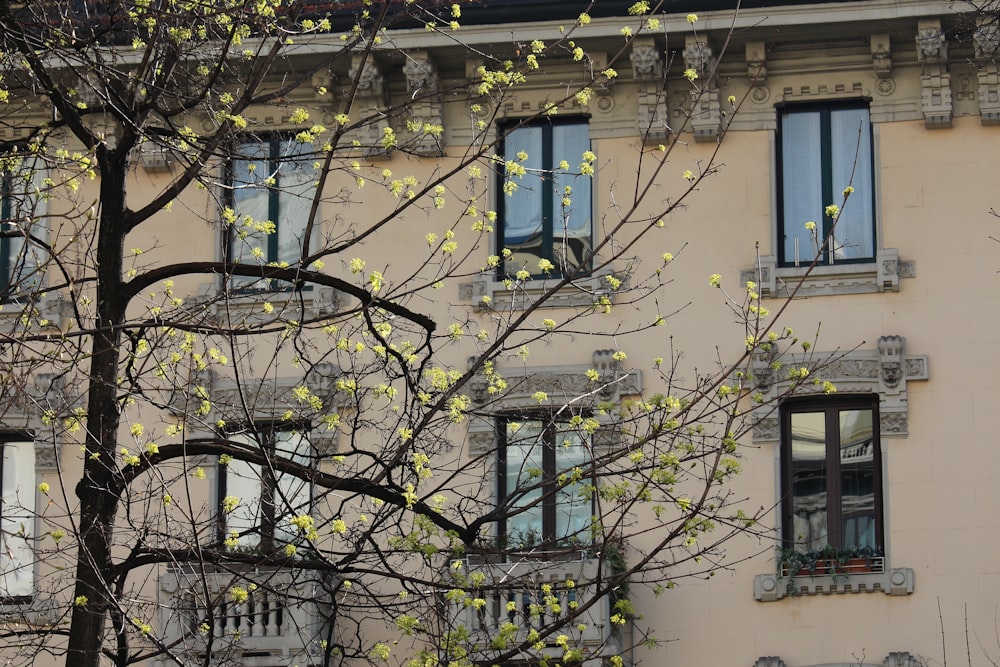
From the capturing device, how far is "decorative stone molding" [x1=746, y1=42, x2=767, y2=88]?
22.2 meters

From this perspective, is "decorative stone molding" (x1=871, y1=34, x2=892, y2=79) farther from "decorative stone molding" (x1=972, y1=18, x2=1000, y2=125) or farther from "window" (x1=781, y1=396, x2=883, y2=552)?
"window" (x1=781, y1=396, x2=883, y2=552)

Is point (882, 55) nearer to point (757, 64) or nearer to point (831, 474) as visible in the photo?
point (757, 64)

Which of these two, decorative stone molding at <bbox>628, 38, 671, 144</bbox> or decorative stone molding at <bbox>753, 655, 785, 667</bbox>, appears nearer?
decorative stone molding at <bbox>753, 655, 785, 667</bbox>

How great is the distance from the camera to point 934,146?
71.8ft

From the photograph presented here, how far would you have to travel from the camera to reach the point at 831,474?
21.5 m

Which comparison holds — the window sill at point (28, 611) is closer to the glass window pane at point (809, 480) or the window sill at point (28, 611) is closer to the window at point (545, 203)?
the window at point (545, 203)

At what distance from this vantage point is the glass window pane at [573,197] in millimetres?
22375

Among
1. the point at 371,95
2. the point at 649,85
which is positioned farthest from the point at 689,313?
the point at 371,95

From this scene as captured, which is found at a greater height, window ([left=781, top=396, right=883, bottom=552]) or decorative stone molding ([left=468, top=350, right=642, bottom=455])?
decorative stone molding ([left=468, top=350, right=642, bottom=455])

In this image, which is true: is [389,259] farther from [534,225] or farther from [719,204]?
[719,204]

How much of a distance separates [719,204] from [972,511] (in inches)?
186

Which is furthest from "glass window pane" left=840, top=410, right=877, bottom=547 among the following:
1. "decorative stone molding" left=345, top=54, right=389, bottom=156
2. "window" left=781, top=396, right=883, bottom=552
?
"decorative stone molding" left=345, top=54, right=389, bottom=156

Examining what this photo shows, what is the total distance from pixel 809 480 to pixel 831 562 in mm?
1100

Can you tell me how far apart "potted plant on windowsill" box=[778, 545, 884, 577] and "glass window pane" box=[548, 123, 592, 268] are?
14.4 ft
